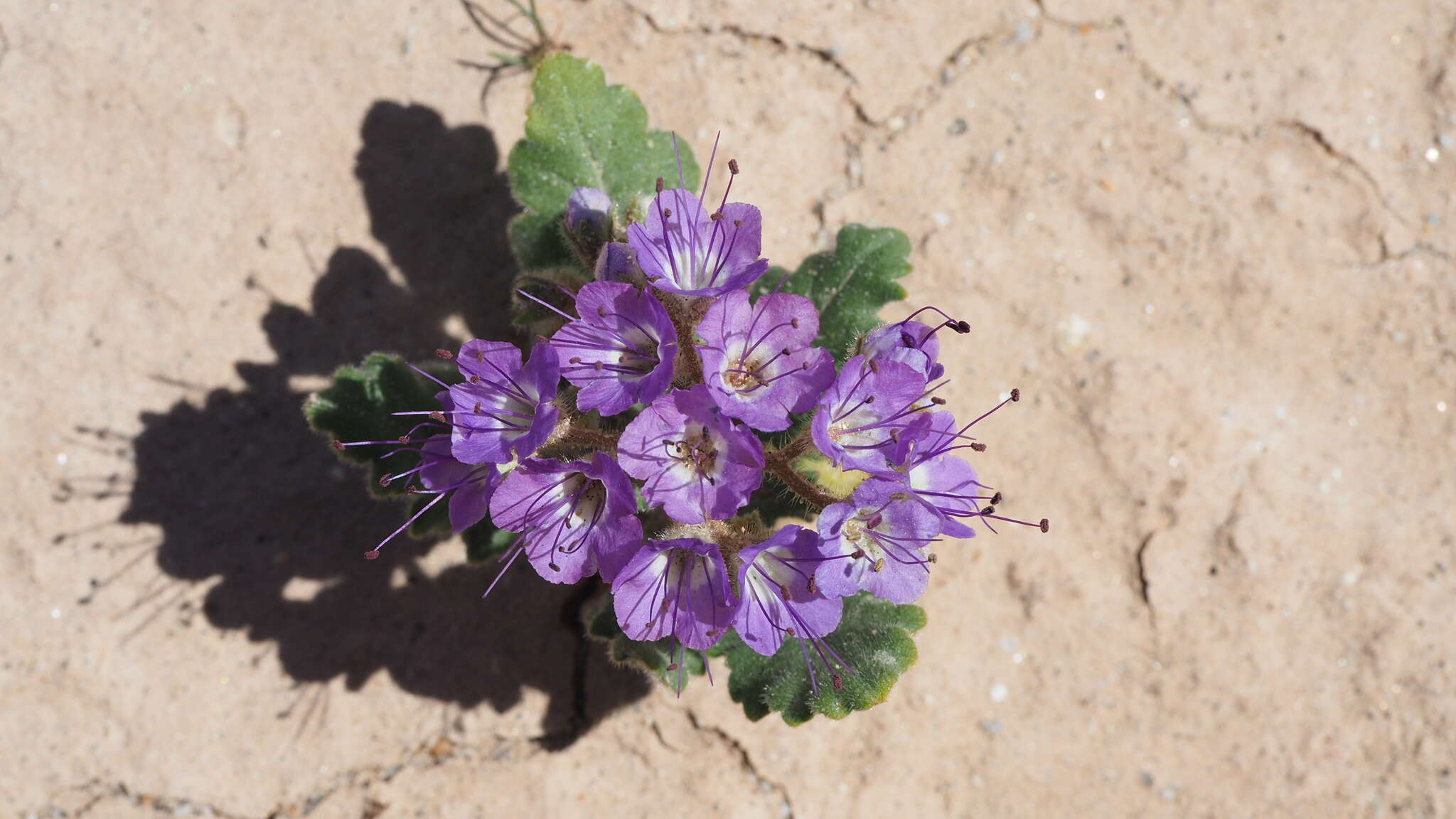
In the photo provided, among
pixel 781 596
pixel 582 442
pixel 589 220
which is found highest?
pixel 589 220

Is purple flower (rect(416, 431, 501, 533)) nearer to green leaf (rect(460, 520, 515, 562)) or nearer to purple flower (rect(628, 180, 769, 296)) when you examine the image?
green leaf (rect(460, 520, 515, 562))

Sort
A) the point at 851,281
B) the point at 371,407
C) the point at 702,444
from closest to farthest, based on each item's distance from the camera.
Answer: the point at 702,444
the point at 371,407
the point at 851,281

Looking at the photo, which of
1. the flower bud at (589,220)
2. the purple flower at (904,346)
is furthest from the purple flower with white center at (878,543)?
the flower bud at (589,220)

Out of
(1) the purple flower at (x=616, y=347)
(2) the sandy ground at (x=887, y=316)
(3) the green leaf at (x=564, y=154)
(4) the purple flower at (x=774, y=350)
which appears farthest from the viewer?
(2) the sandy ground at (x=887, y=316)

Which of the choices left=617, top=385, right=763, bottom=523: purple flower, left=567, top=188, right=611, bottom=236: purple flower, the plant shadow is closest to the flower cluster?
left=617, top=385, right=763, bottom=523: purple flower

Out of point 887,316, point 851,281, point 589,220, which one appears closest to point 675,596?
point 589,220

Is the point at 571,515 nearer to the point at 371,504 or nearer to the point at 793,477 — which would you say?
the point at 793,477

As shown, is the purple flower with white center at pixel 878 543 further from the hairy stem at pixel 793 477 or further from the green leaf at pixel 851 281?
the green leaf at pixel 851 281
